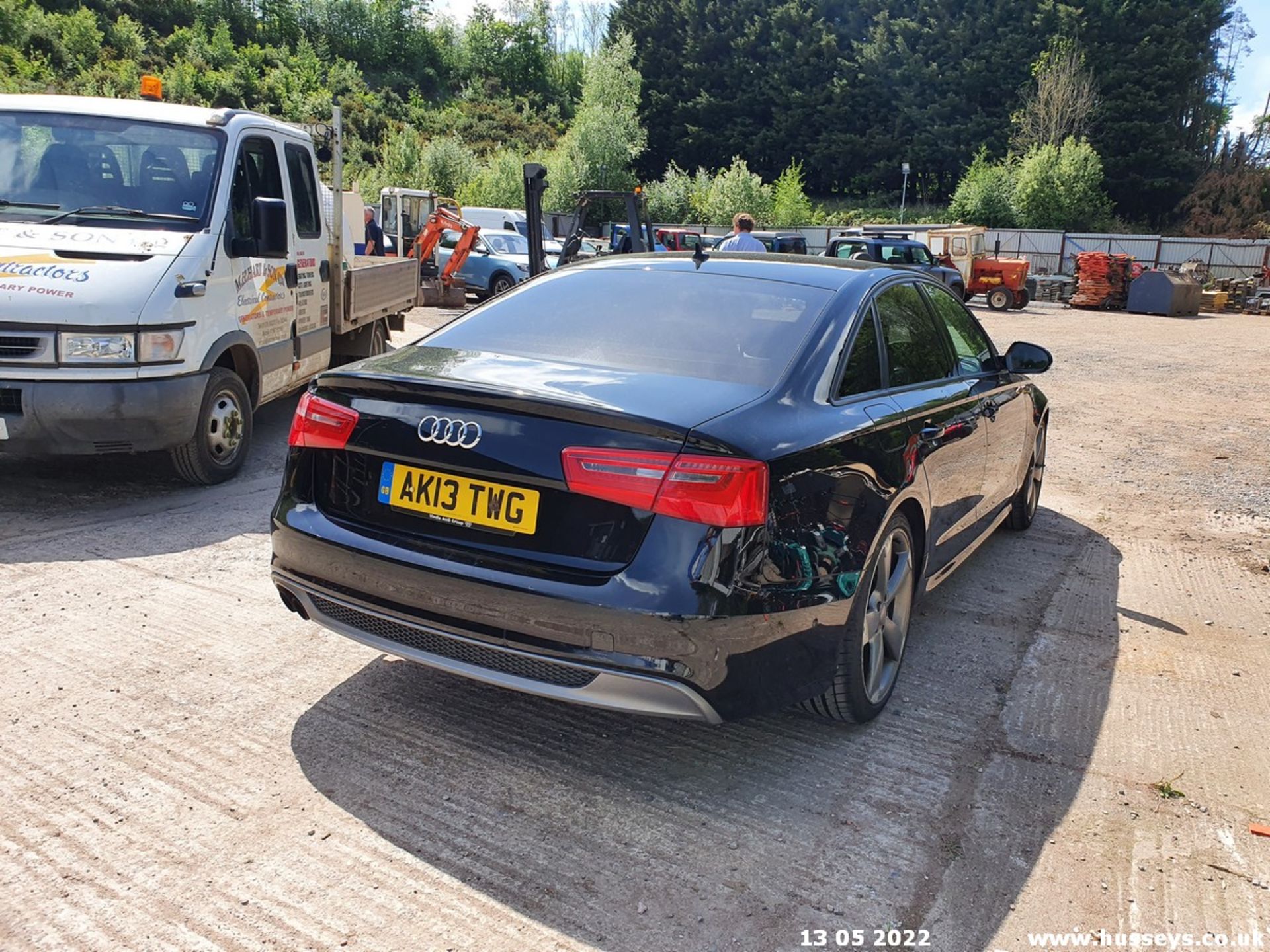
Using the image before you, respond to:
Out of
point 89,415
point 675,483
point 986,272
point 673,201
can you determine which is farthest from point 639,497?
point 673,201

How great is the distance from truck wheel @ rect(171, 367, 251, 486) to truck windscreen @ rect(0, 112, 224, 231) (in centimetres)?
97

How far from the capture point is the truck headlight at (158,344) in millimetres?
5312

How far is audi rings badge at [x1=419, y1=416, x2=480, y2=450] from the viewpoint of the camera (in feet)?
9.01

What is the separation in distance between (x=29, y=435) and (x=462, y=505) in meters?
3.57

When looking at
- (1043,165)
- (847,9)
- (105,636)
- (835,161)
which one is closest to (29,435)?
(105,636)

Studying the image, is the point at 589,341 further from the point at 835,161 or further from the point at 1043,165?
the point at 835,161

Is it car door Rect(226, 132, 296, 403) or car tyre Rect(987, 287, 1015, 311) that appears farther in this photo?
car tyre Rect(987, 287, 1015, 311)

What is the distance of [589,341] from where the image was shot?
3363 mm

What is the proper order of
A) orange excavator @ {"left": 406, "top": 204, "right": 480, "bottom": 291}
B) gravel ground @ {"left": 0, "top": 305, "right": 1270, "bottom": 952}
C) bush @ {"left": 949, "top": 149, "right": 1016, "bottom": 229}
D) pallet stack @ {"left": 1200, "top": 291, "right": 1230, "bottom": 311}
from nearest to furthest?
gravel ground @ {"left": 0, "top": 305, "right": 1270, "bottom": 952} → orange excavator @ {"left": 406, "top": 204, "right": 480, "bottom": 291} → pallet stack @ {"left": 1200, "top": 291, "right": 1230, "bottom": 311} → bush @ {"left": 949, "top": 149, "right": 1016, "bottom": 229}

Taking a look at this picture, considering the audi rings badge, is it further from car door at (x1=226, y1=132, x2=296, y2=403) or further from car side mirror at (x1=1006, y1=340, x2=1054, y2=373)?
car door at (x1=226, y1=132, x2=296, y2=403)

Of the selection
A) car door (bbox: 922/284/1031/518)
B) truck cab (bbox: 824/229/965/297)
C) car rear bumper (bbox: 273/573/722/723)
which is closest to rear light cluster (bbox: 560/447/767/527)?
car rear bumper (bbox: 273/573/722/723)

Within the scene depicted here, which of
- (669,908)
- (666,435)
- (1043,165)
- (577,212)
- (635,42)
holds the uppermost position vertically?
(635,42)

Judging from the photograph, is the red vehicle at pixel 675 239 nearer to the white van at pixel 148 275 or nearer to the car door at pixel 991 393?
the white van at pixel 148 275

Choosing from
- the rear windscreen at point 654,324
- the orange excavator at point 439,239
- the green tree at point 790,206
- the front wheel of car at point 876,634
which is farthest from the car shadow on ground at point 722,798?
the green tree at point 790,206
